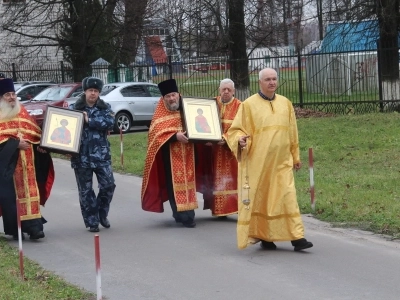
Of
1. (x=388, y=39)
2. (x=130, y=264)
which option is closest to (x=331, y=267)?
(x=130, y=264)

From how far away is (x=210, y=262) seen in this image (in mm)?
9047

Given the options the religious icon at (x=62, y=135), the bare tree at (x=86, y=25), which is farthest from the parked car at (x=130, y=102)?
the religious icon at (x=62, y=135)

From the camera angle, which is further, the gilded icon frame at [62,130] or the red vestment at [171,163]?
the red vestment at [171,163]

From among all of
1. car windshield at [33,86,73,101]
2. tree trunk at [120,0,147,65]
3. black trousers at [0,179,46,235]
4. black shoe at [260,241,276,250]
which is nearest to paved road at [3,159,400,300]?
black shoe at [260,241,276,250]

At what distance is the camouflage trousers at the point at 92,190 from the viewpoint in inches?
428

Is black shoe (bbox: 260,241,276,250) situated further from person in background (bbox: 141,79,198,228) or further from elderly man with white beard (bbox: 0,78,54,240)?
elderly man with white beard (bbox: 0,78,54,240)

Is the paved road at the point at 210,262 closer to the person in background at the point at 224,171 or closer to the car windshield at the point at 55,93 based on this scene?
the person in background at the point at 224,171

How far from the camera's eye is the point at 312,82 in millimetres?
29734

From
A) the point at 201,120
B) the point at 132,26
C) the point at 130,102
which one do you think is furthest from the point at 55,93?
the point at 201,120

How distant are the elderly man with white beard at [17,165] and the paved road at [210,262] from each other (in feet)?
1.01

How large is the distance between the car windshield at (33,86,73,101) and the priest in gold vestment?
18.6 meters

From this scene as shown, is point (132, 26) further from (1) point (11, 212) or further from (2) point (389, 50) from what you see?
(1) point (11, 212)

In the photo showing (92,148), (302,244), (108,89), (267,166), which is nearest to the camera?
(267,166)

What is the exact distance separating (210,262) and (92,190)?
2.42m
